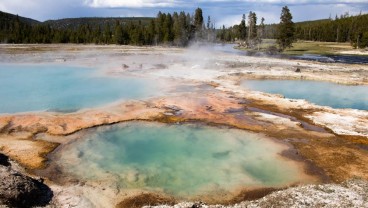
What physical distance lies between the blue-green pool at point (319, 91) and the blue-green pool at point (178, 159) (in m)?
10.9

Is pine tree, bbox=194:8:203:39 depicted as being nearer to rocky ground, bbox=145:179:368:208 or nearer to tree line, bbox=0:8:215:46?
tree line, bbox=0:8:215:46

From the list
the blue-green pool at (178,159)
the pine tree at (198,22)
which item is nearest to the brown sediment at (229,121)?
the blue-green pool at (178,159)

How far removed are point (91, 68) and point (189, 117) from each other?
22.4 meters

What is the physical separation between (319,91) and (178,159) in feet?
59.6

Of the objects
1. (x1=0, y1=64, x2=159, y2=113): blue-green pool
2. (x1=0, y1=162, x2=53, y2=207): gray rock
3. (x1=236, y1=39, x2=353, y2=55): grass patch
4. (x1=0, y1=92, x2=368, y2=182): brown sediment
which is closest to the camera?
(x1=0, y1=162, x2=53, y2=207): gray rock

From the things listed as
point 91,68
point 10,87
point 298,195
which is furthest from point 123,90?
point 298,195

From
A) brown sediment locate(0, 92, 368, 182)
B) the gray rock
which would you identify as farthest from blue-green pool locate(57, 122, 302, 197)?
the gray rock

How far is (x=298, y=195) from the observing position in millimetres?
10633

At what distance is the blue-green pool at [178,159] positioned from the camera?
1192 cm

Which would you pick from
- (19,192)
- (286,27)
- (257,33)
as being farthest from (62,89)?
(257,33)

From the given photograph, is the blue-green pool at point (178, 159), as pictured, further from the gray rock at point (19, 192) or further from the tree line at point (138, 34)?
the tree line at point (138, 34)

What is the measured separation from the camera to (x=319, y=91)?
2822cm

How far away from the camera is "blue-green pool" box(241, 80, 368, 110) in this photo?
80.4ft

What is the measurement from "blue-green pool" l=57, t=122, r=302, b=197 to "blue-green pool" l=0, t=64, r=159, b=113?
629 cm
